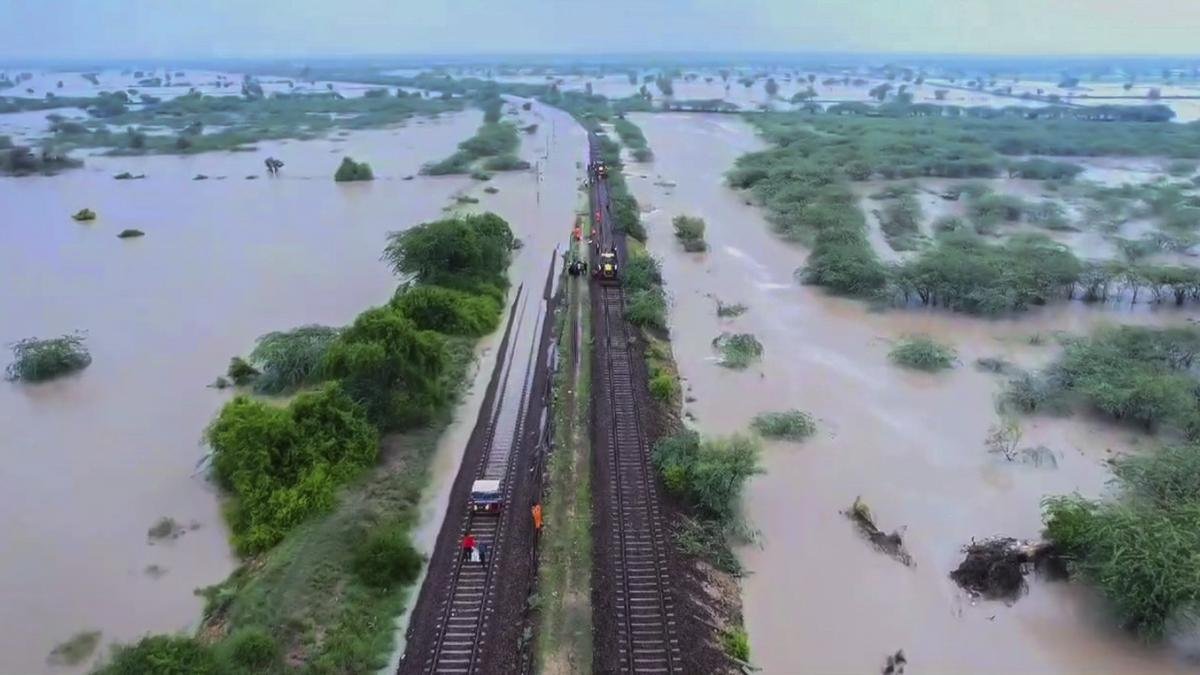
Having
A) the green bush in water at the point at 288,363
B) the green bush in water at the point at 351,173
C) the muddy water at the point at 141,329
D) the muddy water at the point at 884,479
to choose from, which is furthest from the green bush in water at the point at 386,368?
the green bush in water at the point at 351,173

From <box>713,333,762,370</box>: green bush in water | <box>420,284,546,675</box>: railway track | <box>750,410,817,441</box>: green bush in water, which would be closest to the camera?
<box>420,284,546,675</box>: railway track

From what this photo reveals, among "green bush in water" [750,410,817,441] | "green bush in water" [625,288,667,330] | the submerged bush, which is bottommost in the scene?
"green bush in water" [750,410,817,441]

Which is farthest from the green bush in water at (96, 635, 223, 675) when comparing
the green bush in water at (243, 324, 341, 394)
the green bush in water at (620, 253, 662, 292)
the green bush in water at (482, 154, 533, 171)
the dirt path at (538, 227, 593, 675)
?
the green bush in water at (482, 154, 533, 171)

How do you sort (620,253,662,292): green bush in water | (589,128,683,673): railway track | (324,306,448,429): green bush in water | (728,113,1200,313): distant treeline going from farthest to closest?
1. (620,253,662,292): green bush in water
2. (728,113,1200,313): distant treeline
3. (324,306,448,429): green bush in water
4. (589,128,683,673): railway track

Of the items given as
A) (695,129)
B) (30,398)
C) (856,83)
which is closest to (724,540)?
(30,398)

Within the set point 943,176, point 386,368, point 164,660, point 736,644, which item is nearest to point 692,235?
point 386,368

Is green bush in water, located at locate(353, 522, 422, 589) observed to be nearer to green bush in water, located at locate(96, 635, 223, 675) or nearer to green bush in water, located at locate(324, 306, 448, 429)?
green bush in water, located at locate(96, 635, 223, 675)

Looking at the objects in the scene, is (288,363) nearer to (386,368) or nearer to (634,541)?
(386,368)
